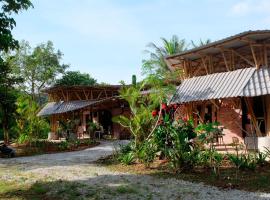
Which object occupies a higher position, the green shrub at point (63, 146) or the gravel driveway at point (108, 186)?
the green shrub at point (63, 146)

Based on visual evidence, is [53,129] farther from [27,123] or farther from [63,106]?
[27,123]

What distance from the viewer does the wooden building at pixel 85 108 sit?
29.7 metres

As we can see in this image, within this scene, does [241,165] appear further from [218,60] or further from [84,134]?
[84,134]

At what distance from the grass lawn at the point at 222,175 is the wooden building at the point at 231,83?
3.25 metres

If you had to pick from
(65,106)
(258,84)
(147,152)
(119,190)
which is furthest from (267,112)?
(65,106)

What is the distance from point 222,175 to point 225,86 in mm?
6194

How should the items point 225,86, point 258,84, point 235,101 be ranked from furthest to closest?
point 235,101 < point 225,86 < point 258,84

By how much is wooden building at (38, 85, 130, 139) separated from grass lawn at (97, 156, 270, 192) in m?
16.9

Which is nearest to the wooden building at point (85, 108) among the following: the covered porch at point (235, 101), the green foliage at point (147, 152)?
the covered porch at point (235, 101)

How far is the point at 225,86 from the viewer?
15523 mm

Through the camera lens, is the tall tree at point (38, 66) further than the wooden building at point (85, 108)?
Yes

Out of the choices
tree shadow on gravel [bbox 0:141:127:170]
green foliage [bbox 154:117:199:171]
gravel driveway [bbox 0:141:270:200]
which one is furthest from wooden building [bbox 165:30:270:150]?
gravel driveway [bbox 0:141:270:200]

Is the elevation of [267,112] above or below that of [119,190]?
above

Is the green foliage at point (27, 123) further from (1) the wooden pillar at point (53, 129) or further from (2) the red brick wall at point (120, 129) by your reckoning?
(1) the wooden pillar at point (53, 129)
